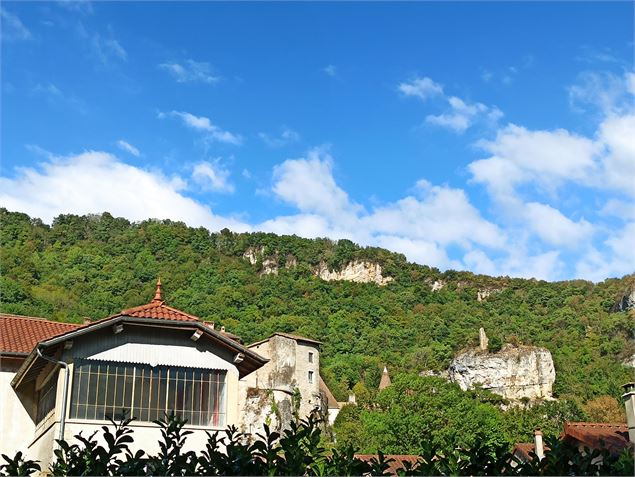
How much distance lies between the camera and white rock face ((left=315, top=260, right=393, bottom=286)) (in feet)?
504

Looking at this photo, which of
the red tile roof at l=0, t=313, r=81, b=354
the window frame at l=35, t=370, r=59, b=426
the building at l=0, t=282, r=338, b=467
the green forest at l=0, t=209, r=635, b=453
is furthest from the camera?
the green forest at l=0, t=209, r=635, b=453

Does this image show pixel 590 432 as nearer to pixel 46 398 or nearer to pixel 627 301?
pixel 46 398

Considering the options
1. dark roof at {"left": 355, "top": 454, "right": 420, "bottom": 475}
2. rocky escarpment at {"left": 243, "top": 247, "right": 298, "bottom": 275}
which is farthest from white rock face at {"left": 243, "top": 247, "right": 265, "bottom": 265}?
dark roof at {"left": 355, "top": 454, "right": 420, "bottom": 475}

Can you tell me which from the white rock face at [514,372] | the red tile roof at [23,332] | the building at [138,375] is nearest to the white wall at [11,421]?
the building at [138,375]

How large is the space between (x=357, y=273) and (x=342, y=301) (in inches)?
918

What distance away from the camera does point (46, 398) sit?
21.6 meters

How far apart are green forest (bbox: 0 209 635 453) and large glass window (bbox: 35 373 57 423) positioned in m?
45.0

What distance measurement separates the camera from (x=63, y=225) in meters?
130

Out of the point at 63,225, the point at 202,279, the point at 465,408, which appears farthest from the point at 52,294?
the point at 465,408

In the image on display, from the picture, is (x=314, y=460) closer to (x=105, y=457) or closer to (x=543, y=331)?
(x=105, y=457)

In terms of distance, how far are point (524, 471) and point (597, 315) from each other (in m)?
132

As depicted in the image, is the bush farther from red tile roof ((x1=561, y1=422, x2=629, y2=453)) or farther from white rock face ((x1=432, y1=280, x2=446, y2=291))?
white rock face ((x1=432, y1=280, x2=446, y2=291))

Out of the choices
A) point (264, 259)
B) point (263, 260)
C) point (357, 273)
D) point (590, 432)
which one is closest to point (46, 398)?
point (590, 432)

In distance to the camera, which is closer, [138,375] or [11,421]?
[138,375]
